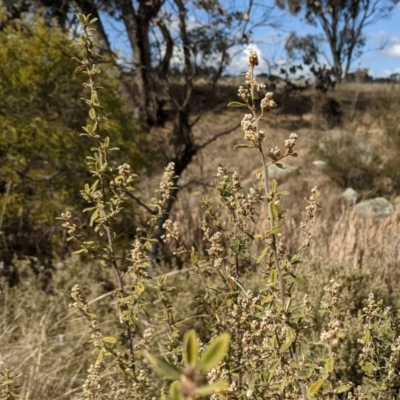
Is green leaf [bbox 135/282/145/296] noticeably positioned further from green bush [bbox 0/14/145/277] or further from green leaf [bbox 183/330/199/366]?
green bush [bbox 0/14/145/277]

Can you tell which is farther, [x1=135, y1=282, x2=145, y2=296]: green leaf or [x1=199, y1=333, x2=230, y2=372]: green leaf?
[x1=135, y1=282, x2=145, y2=296]: green leaf

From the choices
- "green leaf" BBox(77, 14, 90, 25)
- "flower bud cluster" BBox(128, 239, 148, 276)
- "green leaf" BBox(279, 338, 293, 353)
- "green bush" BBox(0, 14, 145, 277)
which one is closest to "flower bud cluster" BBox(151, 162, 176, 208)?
"flower bud cluster" BBox(128, 239, 148, 276)

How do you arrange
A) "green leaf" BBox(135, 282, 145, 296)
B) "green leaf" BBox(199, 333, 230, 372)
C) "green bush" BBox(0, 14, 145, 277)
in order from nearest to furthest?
1. "green leaf" BBox(199, 333, 230, 372)
2. "green leaf" BBox(135, 282, 145, 296)
3. "green bush" BBox(0, 14, 145, 277)

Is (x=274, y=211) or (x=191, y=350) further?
(x=274, y=211)

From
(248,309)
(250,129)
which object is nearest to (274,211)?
(250,129)

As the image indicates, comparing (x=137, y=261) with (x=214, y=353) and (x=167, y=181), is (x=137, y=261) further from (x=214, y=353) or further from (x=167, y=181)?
(x=214, y=353)

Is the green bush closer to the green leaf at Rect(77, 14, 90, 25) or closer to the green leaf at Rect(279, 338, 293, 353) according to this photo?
the green leaf at Rect(77, 14, 90, 25)

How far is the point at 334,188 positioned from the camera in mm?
9852

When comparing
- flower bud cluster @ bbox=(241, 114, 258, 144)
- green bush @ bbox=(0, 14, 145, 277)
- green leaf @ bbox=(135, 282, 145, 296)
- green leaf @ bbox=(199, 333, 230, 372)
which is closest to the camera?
green leaf @ bbox=(199, 333, 230, 372)

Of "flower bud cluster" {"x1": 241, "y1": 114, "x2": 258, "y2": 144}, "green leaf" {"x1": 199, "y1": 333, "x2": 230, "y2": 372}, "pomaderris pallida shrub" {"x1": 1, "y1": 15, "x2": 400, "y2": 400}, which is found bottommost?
"pomaderris pallida shrub" {"x1": 1, "y1": 15, "x2": 400, "y2": 400}

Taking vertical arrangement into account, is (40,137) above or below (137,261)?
above

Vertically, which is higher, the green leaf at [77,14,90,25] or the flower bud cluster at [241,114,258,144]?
the green leaf at [77,14,90,25]

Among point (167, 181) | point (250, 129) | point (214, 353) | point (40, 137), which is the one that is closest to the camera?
point (214, 353)

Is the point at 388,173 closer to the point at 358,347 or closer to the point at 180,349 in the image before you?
the point at 358,347
